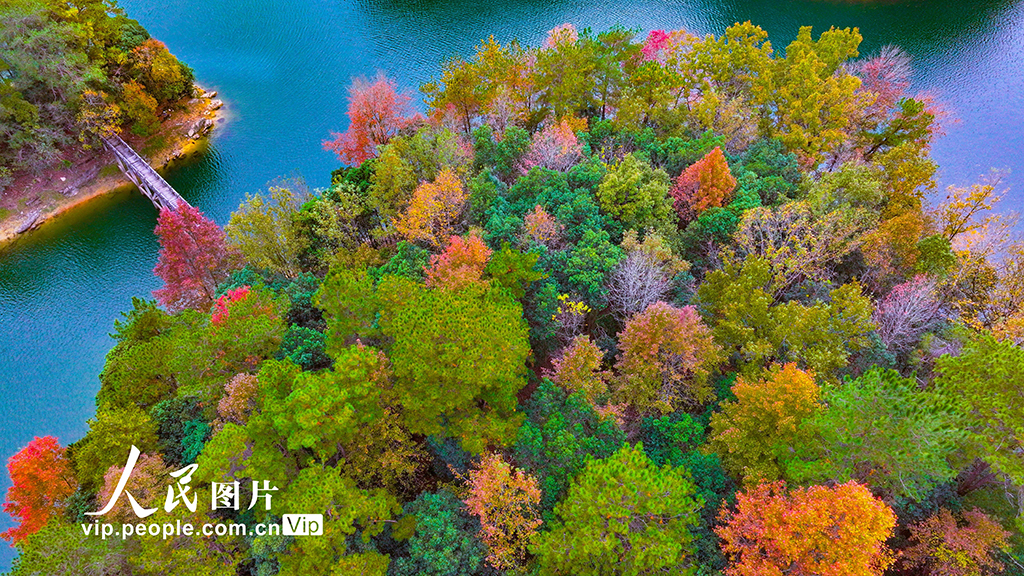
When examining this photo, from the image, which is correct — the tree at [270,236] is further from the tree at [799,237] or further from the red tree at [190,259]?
the tree at [799,237]

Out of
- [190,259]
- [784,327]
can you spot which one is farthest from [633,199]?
[190,259]

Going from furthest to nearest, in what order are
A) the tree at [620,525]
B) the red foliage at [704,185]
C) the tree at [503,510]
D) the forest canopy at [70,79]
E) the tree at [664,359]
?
the forest canopy at [70,79]
the red foliage at [704,185]
the tree at [664,359]
the tree at [503,510]
the tree at [620,525]

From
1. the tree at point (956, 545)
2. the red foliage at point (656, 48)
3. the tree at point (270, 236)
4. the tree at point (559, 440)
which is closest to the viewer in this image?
the tree at point (956, 545)

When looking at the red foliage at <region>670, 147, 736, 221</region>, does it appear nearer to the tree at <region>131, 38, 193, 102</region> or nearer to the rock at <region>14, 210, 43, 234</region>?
the tree at <region>131, 38, 193, 102</region>

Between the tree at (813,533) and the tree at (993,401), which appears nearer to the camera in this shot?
the tree at (813,533)

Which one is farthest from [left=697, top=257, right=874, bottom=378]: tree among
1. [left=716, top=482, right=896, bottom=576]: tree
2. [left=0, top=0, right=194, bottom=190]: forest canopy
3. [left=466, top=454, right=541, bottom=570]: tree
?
[left=0, top=0, right=194, bottom=190]: forest canopy

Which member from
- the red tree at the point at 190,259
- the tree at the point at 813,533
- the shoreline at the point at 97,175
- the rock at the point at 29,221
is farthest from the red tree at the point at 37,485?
the shoreline at the point at 97,175

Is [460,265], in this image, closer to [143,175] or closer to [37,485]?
[37,485]
